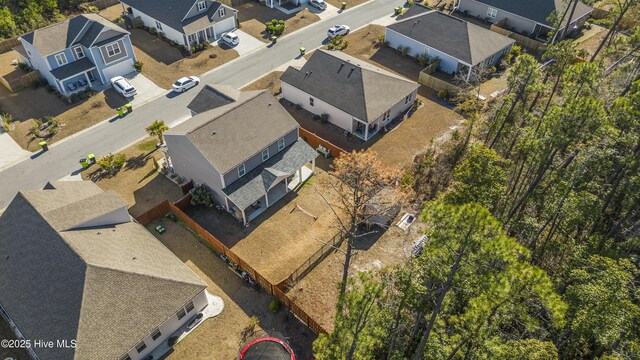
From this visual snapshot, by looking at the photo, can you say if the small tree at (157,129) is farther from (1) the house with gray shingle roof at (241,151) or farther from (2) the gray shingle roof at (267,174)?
(2) the gray shingle roof at (267,174)

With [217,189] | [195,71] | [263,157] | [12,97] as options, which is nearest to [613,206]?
[263,157]

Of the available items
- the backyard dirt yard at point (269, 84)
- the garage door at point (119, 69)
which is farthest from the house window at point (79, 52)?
the backyard dirt yard at point (269, 84)

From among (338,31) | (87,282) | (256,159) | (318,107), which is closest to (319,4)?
(338,31)

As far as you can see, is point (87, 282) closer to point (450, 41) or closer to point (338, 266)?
point (338, 266)

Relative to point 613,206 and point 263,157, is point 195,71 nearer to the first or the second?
point 263,157

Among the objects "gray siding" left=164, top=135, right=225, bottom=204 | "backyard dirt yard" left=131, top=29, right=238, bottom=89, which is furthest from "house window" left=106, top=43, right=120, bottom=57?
"gray siding" left=164, top=135, right=225, bottom=204

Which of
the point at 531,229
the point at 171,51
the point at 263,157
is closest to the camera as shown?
the point at 531,229
